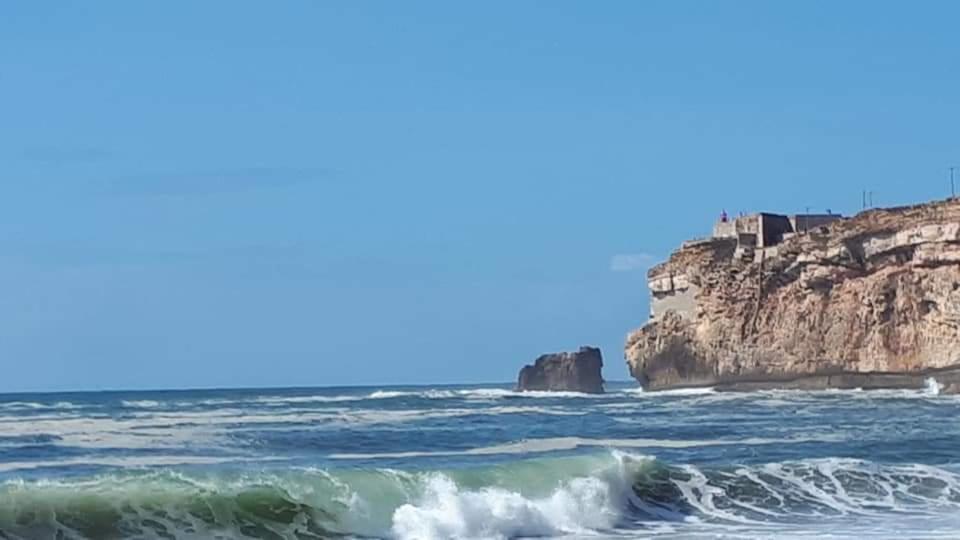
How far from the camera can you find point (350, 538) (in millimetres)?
17328

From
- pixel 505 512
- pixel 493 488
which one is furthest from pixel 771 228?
pixel 505 512

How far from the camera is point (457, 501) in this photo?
18.0 metres

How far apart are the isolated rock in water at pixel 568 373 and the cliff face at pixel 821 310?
14.0 m

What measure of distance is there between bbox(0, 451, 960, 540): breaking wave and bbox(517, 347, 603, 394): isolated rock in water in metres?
63.6

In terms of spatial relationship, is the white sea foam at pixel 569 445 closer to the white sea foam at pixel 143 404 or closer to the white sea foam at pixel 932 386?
the white sea foam at pixel 932 386

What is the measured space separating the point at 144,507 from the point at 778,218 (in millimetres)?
53715

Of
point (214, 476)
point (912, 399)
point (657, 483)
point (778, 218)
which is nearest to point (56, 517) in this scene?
point (214, 476)

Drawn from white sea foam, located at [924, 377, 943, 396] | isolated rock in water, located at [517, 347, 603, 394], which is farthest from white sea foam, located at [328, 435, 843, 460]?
isolated rock in water, located at [517, 347, 603, 394]

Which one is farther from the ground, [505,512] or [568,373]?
[568,373]

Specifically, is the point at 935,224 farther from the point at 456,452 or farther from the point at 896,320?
the point at 456,452

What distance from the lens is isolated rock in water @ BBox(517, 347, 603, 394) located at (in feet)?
280

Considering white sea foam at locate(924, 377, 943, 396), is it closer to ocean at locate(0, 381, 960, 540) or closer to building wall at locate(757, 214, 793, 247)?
building wall at locate(757, 214, 793, 247)

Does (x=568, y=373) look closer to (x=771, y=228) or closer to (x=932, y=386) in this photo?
(x=771, y=228)

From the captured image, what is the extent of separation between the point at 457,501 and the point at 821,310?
45.8 m
